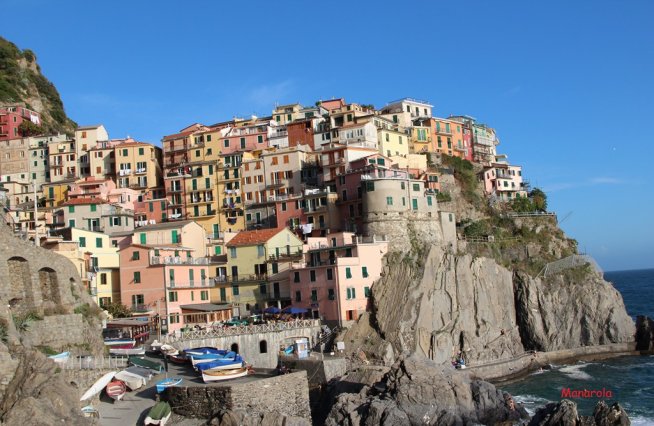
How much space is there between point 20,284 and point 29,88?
92.1 metres

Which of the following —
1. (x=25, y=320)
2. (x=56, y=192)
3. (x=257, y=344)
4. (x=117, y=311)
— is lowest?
(x=257, y=344)

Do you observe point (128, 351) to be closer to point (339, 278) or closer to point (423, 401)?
point (423, 401)

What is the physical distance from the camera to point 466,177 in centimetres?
8062

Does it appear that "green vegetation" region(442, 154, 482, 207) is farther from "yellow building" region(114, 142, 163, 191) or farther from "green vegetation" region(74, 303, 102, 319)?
"green vegetation" region(74, 303, 102, 319)

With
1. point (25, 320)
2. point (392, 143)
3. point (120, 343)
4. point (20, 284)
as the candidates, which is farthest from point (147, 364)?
point (392, 143)

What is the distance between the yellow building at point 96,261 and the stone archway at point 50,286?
40.5 ft

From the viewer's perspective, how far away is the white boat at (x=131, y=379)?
123 feet

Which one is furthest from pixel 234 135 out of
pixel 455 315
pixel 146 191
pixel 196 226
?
pixel 455 315

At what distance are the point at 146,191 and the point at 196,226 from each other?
19089 millimetres

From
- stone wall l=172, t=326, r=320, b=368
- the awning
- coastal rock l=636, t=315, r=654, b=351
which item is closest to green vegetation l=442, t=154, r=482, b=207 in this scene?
coastal rock l=636, t=315, r=654, b=351

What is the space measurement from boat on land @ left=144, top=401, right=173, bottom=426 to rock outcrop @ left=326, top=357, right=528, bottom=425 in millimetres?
8599

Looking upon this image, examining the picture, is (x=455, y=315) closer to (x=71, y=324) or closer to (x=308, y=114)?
(x=71, y=324)

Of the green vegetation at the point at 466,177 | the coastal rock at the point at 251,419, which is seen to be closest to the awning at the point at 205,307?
the coastal rock at the point at 251,419

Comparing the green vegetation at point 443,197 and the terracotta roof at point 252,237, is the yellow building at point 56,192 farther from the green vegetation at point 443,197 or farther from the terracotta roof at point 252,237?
the green vegetation at point 443,197
